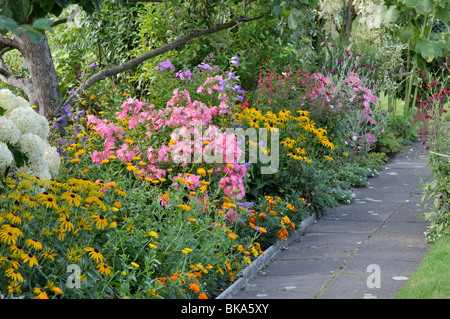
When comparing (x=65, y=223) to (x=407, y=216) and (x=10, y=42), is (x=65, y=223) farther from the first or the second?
(x=407, y=216)

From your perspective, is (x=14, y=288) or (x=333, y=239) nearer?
(x=14, y=288)

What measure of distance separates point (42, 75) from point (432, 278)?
3889mm

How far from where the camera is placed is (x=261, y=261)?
4871 millimetres

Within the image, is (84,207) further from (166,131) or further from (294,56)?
(294,56)

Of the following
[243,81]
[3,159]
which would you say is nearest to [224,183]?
[3,159]

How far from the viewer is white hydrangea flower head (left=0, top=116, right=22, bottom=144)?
374cm

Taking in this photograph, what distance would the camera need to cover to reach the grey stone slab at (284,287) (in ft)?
13.5

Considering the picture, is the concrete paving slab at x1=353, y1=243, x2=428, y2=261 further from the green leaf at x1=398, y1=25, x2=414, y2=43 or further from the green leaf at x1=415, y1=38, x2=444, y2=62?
the green leaf at x1=398, y1=25, x2=414, y2=43

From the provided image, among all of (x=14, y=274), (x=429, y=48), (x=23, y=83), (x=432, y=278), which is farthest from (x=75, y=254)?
(x=429, y=48)

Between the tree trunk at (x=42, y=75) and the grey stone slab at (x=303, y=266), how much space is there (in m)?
2.59

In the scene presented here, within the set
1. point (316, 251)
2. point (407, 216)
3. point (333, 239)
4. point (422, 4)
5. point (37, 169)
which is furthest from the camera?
point (422, 4)

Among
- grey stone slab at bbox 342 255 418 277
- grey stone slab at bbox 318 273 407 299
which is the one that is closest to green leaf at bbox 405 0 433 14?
grey stone slab at bbox 342 255 418 277

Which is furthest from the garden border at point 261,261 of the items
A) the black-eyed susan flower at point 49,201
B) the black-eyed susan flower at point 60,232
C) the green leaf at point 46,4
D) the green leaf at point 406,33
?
the green leaf at point 406,33

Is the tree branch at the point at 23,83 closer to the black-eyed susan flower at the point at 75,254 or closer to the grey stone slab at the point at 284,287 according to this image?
the grey stone slab at the point at 284,287
